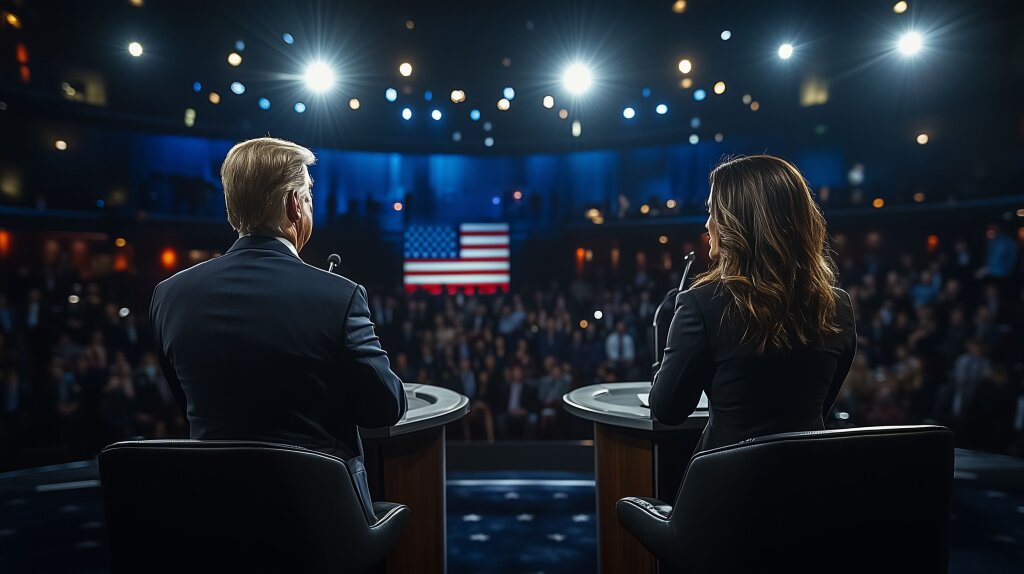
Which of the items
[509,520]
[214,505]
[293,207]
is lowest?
[509,520]

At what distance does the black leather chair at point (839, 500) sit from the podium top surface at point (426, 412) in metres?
0.78

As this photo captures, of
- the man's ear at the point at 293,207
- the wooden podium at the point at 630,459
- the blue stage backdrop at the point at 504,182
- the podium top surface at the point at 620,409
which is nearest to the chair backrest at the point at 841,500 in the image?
the podium top surface at the point at 620,409

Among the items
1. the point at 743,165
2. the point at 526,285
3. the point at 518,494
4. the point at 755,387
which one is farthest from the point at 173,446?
the point at 526,285

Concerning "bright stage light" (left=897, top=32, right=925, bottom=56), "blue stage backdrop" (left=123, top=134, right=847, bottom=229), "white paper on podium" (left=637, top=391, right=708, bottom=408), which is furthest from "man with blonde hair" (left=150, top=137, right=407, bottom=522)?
"bright stage light" (left=897, top=32, right=925, bottom=56)

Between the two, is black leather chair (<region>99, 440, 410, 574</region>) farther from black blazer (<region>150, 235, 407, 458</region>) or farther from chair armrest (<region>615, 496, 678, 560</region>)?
chair armrest (<region>615, 496, 678, 560</region>)

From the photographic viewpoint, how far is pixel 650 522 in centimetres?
124

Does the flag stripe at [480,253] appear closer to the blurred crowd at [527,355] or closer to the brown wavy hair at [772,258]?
the blurred crowd at [527,355]

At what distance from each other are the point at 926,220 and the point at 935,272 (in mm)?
864

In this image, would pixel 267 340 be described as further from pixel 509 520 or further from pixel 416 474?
pixel 509 520

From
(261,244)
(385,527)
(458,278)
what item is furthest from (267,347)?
(458,278)

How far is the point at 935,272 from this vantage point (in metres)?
5.93

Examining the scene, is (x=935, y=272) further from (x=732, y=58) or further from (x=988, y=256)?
(x=732, y=58)


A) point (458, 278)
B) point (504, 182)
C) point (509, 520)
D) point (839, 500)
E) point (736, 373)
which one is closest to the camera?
point (839, 500)

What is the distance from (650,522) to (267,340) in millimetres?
824
